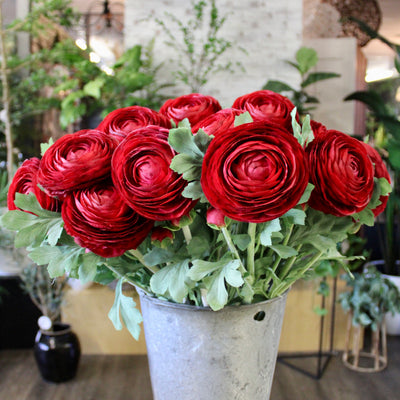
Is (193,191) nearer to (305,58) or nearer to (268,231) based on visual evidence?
(268,231)

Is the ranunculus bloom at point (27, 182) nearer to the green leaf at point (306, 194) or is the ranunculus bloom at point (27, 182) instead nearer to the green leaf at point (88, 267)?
the green leaf at point (88, 267)

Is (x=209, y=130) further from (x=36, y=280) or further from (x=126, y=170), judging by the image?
(x=36, y=280)

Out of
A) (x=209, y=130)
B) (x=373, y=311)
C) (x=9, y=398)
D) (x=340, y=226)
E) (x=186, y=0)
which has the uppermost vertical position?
(x=186, y=0)

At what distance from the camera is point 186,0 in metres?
2.88

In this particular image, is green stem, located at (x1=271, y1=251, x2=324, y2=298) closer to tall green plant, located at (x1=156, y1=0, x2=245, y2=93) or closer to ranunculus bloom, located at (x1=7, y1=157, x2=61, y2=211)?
ranunculus bloom, located at (x1=7, y1=157, x2=61, y2=211)

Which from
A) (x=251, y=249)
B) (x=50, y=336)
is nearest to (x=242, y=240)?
(x=251, y=249)

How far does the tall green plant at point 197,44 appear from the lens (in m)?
2.85

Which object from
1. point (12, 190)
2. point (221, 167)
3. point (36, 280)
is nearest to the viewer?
point (221, 167)

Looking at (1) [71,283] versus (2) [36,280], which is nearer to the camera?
(2) [36,280]

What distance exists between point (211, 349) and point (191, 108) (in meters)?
0.25

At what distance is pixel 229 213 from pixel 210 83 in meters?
2.67

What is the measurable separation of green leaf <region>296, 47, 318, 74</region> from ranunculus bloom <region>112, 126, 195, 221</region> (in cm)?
252

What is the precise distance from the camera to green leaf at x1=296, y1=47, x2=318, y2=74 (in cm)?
266

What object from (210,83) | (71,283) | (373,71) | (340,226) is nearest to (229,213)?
(340,226)
